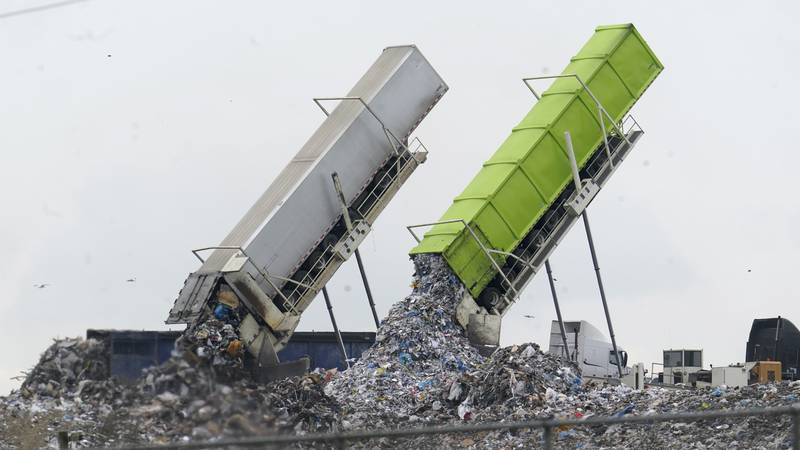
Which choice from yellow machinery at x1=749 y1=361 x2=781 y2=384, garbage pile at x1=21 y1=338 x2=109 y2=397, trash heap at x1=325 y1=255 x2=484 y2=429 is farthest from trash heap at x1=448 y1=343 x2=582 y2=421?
garbage pile at x1=21 y1=338 x2=109 y2=397

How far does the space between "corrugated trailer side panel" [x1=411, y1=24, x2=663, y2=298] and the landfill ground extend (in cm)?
46

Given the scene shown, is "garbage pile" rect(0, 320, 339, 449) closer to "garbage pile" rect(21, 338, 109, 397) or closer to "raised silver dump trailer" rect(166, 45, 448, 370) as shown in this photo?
"garbage pile" rect(21, 338, 109, 397)

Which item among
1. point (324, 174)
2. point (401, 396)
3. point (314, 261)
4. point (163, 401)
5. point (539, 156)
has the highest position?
point (539, 156)

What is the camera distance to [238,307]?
1789cm

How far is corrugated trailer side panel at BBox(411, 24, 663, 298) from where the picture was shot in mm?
19203

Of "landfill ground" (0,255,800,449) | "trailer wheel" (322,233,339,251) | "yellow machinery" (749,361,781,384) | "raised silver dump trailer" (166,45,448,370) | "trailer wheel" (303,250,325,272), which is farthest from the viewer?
"yellow machinery" (749,361,781,384)

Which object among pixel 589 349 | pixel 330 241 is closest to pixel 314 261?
pixel 330 241

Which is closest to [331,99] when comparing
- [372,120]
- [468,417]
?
[372,120]

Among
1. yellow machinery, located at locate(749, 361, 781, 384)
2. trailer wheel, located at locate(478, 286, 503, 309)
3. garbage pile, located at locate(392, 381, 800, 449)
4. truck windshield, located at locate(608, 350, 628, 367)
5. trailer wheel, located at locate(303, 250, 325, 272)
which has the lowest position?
garbage pile, located at locate(392, 381, 800, 449)

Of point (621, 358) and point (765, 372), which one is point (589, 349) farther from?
point (765, 372)

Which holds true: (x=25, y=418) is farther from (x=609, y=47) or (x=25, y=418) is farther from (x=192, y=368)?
(x=609, y=47)

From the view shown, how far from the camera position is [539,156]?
19.5 metres

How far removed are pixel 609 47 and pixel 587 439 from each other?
7.90 meters

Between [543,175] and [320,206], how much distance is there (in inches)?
127
